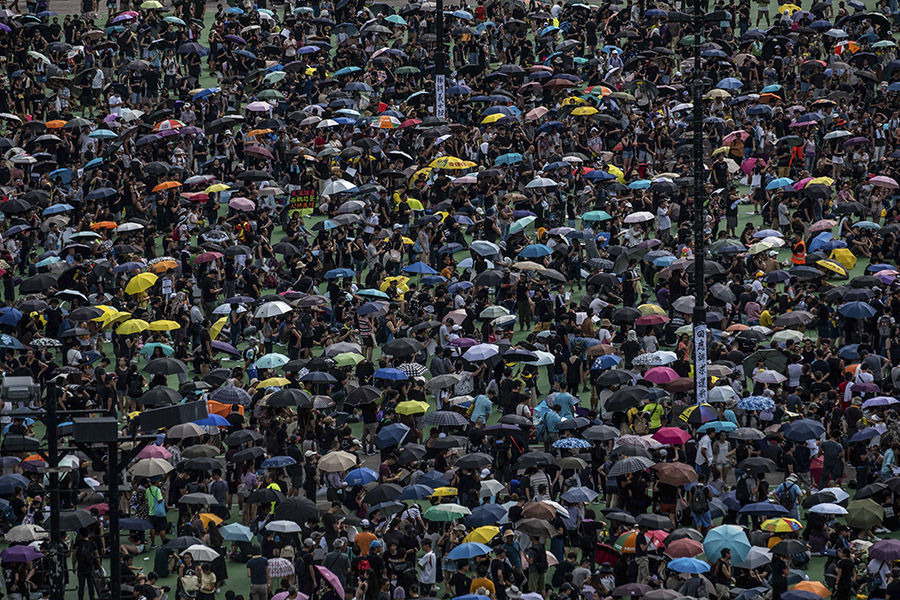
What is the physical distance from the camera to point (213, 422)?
35.6 m

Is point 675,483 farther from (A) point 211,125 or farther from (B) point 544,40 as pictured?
(B) point 544,40

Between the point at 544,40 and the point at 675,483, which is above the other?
the point at 544,40

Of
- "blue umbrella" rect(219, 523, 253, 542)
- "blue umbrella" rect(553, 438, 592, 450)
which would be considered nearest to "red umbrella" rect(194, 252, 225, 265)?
"blue umbrella" rect(219, 523, 253, 542)

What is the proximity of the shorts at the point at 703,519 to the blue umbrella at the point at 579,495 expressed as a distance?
79.6 inches

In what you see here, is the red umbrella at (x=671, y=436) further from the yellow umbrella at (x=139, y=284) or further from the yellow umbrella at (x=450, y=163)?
the yellow umbrella at (x=450, y=163)

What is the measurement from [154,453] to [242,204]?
15.1m

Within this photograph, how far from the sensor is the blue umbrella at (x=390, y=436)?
3547cm

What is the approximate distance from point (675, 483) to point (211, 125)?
2527cm

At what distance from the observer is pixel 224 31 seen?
204 ft

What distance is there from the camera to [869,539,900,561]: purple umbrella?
29.5m

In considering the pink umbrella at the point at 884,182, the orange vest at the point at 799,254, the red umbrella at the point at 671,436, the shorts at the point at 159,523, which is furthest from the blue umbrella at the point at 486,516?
the pink umbrella at the point at 884,182

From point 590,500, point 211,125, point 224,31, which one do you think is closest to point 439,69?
point 211,125

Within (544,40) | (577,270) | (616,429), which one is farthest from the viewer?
(544,40)

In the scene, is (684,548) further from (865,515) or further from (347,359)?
(347,359)
